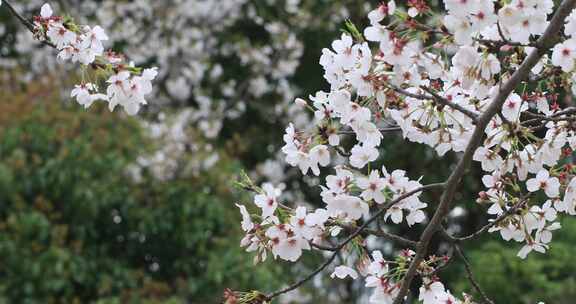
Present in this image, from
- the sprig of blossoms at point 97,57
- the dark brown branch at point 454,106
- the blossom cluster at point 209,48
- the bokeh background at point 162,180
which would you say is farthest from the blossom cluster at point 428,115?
the blossom cluster at point 209,48

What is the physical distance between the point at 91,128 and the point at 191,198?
77 centimetres

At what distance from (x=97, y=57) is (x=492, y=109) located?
2.85ft

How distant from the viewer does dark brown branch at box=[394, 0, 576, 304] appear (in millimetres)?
1726

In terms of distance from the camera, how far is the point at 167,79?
7.24 m

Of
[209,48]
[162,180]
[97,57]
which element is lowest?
[97,57]

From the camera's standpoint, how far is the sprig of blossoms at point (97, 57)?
79.6 inches

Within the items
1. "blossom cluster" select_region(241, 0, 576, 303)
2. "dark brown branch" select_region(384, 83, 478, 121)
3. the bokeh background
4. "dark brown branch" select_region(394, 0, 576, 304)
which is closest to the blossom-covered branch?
"blossom cluster" select_region(241, 0, 576, 303)

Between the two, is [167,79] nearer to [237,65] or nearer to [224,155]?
[237,65]

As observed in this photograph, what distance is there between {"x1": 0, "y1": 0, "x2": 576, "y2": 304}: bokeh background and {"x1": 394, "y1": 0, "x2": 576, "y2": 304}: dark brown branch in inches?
126

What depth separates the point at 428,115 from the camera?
1960 mm

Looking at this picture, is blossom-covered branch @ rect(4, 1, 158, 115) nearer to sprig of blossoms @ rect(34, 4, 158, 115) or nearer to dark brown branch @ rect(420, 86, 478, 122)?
sprig of blossoms @ rect(34, 4, 158, 115)

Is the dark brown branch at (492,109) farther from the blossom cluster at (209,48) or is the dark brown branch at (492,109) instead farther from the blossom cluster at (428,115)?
the blossom cluster at (209,48)

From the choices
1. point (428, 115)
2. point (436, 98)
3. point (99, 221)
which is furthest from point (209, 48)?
point (436, 98)

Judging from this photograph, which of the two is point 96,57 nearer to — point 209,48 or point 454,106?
point 454,106
